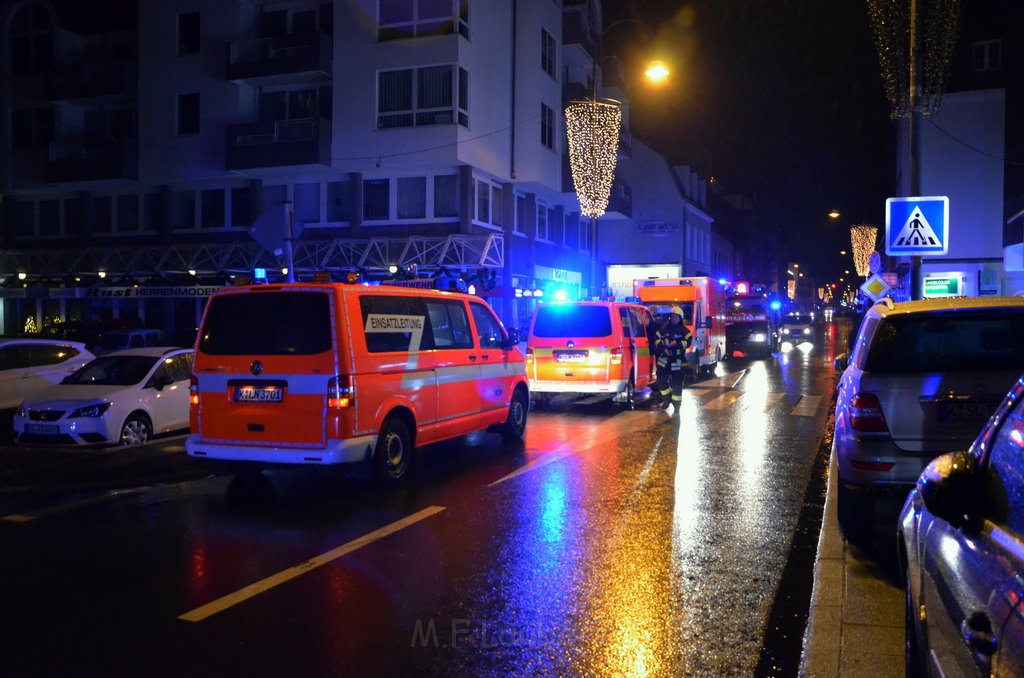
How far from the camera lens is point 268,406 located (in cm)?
821

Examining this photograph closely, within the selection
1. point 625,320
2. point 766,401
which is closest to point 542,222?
point 766,401

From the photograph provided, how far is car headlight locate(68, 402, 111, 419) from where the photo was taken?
1113 centimetres

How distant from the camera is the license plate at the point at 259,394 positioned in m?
8.17

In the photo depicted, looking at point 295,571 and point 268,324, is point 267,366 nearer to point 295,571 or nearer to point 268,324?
point 268,324

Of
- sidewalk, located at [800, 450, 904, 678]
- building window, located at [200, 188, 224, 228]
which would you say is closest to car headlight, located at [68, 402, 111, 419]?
sidewalk, located at [800, 450, 904, 678]

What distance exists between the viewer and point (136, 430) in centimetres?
1169

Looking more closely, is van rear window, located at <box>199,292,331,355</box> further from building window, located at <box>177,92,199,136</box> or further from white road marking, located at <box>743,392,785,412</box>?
building window, located at <box>177,92,199,136</box>

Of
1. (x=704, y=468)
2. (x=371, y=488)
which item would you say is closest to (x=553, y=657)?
(x=371, y=488)

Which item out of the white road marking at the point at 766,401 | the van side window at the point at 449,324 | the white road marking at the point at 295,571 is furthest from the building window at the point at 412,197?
the white road marking at the point at 295,571

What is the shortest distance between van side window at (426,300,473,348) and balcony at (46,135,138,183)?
24074 mm

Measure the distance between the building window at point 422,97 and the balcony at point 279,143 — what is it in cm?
201

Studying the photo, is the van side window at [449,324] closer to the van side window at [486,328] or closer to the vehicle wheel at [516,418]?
the van side window at [486,328]

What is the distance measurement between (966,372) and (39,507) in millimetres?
8129

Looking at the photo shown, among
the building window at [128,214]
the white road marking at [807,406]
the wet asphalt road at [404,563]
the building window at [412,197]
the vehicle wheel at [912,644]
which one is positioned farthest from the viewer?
the building window at [128,214]
